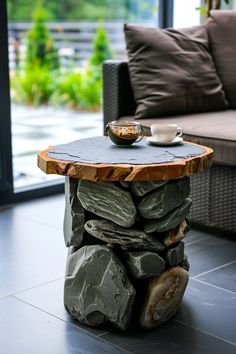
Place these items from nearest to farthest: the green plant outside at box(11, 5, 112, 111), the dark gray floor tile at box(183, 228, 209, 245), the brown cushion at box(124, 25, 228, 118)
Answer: the dark gray floor tile at box(183, 228, 209, 245) → the brown cushion at box(124, 25, 228, 118) → the green plant outside at box(11, 5, 112, 111)

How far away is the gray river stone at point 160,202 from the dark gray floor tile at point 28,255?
624 mm

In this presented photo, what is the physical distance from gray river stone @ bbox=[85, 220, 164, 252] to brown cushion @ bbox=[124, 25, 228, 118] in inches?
47.1

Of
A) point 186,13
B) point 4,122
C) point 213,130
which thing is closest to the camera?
point 213,130

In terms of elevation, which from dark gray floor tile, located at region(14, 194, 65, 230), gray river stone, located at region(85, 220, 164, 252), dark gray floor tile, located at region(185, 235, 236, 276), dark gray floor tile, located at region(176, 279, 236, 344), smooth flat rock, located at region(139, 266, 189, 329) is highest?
gray river stone, located at region(85, 220, 164, 252)

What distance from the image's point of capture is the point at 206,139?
2.80 m

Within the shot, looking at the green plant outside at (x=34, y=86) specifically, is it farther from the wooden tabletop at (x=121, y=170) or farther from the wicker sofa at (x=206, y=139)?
the wooden tabletop at (x=121, y=170)

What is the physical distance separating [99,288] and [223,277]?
25.0 inches

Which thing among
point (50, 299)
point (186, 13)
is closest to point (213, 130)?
point (50, 299)

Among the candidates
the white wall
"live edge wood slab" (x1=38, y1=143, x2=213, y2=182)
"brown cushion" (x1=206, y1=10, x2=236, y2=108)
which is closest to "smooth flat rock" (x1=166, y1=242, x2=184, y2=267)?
"live edge wood slab" (x1=38, y1=143, x2=213, y2=182)

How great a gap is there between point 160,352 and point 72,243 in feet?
1.53

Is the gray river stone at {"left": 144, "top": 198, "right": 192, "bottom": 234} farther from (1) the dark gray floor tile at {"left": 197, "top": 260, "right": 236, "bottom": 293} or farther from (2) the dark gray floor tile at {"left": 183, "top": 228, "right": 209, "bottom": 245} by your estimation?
(2) the dark gray floor tile at {"left": 183, "top": 228, "right": 209, "bottom": 245}

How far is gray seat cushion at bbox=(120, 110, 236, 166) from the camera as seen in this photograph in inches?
107

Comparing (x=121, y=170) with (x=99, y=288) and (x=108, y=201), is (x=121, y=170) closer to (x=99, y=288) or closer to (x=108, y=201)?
(x=108, y=201)

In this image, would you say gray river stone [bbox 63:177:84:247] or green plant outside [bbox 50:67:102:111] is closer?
gray river stone [bbox 63:177:84:247]
